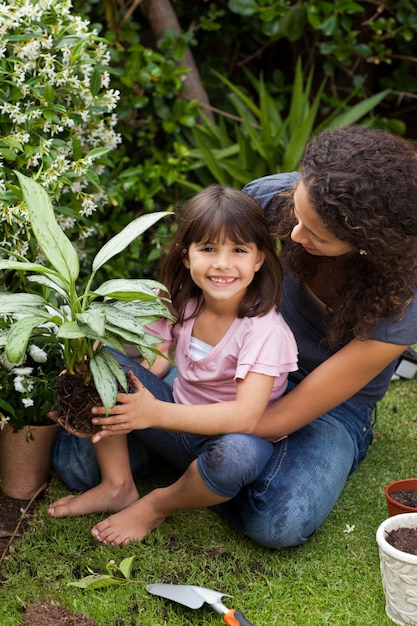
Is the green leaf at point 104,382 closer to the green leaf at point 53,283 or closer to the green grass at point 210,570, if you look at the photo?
the green leaf at point 53,283

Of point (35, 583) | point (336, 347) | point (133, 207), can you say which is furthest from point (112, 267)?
point (35, 583)

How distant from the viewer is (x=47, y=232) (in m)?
1.88

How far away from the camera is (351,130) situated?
6.56ft

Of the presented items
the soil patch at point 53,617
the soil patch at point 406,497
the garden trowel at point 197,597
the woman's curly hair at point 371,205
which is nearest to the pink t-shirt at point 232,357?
the woman's curly hair at point 371,205

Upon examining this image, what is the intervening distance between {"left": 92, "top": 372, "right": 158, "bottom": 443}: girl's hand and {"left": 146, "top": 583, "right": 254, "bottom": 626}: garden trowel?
385mm

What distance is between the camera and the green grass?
1969mm

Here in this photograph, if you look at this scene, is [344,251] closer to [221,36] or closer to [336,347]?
[336,347]

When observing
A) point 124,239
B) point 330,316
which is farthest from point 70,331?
point 330,316

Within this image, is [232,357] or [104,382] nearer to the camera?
[104,382]

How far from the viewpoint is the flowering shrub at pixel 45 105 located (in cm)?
238

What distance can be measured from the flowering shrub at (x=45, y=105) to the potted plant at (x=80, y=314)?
40cm

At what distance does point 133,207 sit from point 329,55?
1.44 m

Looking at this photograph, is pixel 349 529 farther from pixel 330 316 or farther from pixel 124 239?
pixel 124 239

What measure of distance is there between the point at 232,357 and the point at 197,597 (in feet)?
2.03
